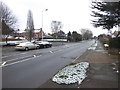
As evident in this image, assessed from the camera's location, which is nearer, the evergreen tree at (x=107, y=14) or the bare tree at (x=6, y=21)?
the evergreen tree at (x=107, y=14)

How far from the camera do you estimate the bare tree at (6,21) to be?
56.6m

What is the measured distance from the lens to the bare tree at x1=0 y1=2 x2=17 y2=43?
186ft

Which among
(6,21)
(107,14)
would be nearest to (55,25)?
(6,21)

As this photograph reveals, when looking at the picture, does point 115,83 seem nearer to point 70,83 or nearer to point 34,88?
point 70,83

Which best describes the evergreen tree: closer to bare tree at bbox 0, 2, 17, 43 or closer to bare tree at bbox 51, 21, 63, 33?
bare tree at bbox 0, 2, 17, 43

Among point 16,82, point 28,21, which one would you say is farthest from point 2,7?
point 16,82

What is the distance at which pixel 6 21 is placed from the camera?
5925 centimetres

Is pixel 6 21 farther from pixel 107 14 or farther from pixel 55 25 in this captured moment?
pixel 55 25

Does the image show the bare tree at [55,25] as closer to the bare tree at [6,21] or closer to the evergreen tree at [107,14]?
the bare tree at [6,21]

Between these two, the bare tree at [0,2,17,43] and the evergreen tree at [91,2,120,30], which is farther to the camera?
the bare tree at [0,2,17,43]

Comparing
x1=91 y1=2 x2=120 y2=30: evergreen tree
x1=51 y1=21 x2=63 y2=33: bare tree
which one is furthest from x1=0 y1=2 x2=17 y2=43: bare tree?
x1=51 y1=21 x2=63 y2=33: bare tree

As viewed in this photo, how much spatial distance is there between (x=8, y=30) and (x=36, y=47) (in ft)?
44.9

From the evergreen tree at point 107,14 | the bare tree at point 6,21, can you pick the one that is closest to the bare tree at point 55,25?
the bare tree at point 6,21

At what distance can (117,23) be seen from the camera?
2345 centimetres
